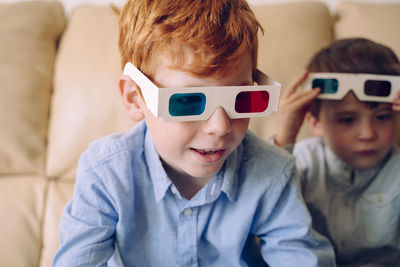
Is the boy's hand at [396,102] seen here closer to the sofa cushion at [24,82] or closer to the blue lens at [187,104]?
the blue lens at [187,104]

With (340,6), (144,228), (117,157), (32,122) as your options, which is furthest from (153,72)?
(340,6)

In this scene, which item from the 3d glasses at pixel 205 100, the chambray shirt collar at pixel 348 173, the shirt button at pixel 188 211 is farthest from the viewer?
the chambray shirt collar at pixel 348 173

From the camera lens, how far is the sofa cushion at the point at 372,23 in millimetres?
1317

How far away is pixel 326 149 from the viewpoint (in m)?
1.22

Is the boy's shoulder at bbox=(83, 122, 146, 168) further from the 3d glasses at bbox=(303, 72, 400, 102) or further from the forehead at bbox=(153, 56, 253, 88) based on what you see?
the 3d glasses at bbox=(303, 72, 400, 102)

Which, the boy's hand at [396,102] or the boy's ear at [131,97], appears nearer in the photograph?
the boy's ear at [131,97]

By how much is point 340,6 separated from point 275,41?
34 cm

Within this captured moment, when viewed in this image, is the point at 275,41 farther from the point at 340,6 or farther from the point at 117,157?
the point at 117,157

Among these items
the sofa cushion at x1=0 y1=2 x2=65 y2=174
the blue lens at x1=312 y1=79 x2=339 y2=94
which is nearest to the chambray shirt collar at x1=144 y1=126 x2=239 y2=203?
the blue lens at x1=312 y1=79 x2=339 y2=94

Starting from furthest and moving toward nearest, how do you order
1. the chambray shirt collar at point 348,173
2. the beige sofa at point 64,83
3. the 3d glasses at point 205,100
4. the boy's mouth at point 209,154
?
the beige sofa at point 64,83 < the chambray shirt collar at point 348,173 < the boy's mouth at point 209,154 < the 3d glasses at point 205,100

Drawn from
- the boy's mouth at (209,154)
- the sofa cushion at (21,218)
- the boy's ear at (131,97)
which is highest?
the boy's ear at (131,97)

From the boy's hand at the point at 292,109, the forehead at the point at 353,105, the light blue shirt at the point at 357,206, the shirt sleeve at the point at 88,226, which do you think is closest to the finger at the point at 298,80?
the boy's hand at the point at 292,109

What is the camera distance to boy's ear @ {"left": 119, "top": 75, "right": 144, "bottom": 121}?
2.78 ft

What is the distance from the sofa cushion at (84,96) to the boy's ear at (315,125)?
0.55 meters
